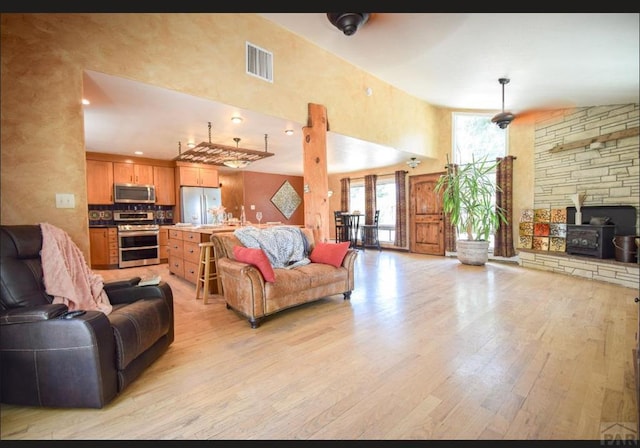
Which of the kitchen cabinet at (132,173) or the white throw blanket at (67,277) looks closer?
the white throw blanket at (67,277)

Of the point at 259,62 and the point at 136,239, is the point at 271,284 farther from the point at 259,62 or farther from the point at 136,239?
the point at 136,239

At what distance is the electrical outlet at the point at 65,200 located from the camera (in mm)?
2168

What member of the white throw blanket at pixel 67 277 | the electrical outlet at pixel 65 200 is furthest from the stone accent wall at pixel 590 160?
the electrical outlet at pixel 65 200

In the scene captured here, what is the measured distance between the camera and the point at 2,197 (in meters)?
1.97

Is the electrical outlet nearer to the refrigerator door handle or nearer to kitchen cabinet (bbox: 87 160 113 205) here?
kitchen cabinet (bbox: 87 160 113 205)

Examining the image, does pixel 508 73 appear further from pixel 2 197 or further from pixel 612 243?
pixel 2 197

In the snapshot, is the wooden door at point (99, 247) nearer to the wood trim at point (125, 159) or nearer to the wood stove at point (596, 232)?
the wood trim at point (125, 159)

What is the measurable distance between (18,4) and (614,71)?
12.4ft

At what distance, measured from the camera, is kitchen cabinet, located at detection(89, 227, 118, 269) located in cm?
523

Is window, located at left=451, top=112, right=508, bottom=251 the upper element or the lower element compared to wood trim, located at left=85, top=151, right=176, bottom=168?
upper

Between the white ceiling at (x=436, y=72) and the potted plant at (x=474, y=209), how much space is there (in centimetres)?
139

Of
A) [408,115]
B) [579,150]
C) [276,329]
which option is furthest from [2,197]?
[408,115]

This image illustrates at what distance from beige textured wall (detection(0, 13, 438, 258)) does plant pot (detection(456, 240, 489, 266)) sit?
4.12 meters

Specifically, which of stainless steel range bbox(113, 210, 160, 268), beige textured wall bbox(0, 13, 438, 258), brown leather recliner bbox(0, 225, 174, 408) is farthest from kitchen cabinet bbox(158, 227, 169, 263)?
brown leather recliner bbox(0, 225, 174, 408)
